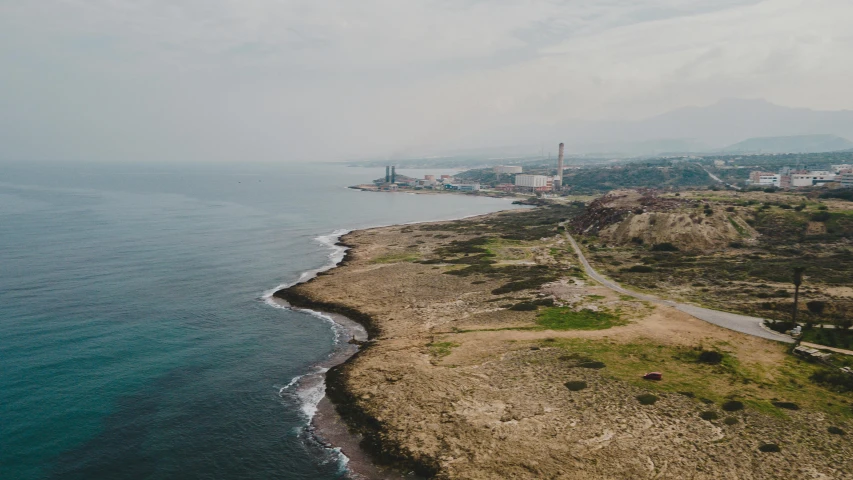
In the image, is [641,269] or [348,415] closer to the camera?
[348,415]

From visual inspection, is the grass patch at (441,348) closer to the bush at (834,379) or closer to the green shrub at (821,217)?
the bush at (834,379)

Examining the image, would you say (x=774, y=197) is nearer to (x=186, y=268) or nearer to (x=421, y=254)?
(x=421, y=254)

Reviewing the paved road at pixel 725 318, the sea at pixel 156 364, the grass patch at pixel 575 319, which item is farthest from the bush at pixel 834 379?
the sea at pixel 156 364

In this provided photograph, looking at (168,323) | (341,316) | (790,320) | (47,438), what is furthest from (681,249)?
(47,438)

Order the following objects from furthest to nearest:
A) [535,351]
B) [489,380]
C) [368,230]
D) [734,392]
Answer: [368,230]
[535,351]
[489,380]
[734,392]

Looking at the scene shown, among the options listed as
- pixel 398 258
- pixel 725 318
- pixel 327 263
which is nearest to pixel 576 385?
pixel 725 318

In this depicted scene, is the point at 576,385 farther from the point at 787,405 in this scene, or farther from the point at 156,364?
the point at 156,364
